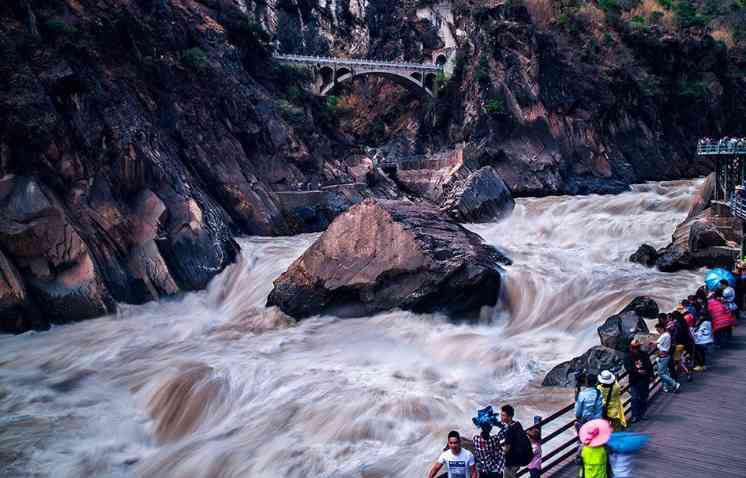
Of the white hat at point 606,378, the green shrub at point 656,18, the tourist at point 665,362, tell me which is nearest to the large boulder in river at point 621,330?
the tourist at point 665,362

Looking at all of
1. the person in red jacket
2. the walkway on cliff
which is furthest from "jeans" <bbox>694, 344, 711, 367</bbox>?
the person in red jacket

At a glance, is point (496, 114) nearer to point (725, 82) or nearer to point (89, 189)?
point (725, 82)

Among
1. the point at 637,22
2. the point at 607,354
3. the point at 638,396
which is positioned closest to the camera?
the point at 638,396

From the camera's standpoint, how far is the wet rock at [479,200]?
3697cm

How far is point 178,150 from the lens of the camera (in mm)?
29609

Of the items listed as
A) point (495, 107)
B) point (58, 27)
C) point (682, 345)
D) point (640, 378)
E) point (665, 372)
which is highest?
point (58, 27)

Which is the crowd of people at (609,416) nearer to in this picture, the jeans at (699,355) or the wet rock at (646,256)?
the jeans at (699,355)

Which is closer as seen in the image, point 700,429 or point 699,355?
point 700,429

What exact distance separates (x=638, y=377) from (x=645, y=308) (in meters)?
7.87

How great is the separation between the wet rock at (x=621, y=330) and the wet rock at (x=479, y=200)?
22.3 meters

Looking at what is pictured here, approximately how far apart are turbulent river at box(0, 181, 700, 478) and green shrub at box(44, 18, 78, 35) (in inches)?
465

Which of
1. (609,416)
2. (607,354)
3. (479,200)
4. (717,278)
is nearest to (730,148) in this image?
(717,278)

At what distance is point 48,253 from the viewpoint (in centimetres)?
1981

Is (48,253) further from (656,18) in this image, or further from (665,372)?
(656,18)
